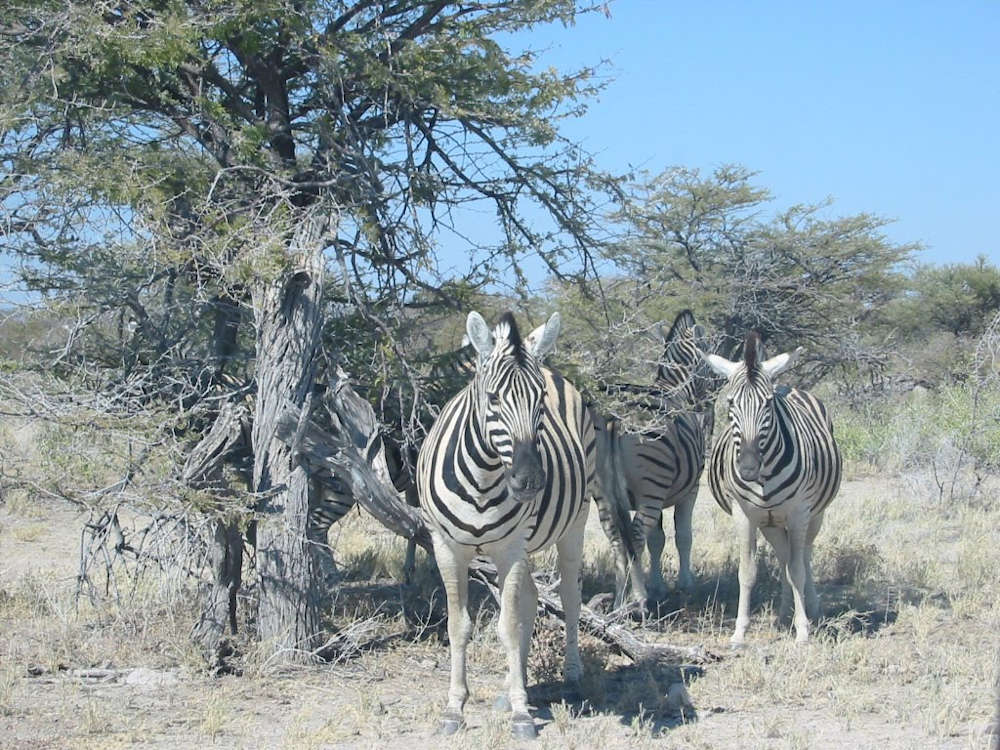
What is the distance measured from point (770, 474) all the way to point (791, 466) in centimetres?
19

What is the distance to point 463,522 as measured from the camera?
602 centimetres

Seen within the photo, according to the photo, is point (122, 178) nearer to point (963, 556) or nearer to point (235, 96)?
point (235, 96)

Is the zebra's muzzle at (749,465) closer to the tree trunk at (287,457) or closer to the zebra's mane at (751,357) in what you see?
the zebra's mane at (751,357)

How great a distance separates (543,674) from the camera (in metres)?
7.16

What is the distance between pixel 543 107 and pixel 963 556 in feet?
18.1

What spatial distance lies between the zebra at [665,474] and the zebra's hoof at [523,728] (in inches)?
111

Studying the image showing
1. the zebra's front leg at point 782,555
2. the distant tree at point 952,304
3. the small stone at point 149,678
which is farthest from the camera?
the distant tree at point 952,304

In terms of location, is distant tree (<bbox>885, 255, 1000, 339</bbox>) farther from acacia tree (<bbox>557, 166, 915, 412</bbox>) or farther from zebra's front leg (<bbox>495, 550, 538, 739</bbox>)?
zebra's front leg (<bbox>495, 550, 538, 739</bbox>)

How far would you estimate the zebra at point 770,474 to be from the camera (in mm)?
7762

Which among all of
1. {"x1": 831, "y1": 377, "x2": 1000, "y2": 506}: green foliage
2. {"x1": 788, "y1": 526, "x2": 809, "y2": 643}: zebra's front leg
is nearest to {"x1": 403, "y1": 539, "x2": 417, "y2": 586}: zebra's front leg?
{"x1": 788, "y1": 526, "x2": 809, "y2": 643}: zebra's front leg

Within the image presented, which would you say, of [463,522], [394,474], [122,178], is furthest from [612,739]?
[122,178]

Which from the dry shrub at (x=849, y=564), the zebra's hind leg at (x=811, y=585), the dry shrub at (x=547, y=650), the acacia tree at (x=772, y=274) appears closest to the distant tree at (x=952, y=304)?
the acacia tree at (x=772, y=274)

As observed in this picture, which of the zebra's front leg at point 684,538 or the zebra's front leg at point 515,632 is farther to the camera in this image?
the zebra's front leg at point 684,538

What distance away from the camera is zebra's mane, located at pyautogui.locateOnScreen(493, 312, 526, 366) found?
234 inches
